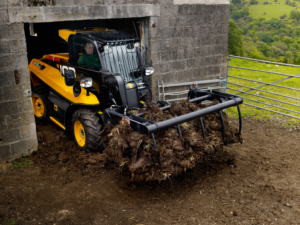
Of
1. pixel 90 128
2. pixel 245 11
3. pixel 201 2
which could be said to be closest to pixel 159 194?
pixel 90 128

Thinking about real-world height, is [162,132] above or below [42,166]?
above

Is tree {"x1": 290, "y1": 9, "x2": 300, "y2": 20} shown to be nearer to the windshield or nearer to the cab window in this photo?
the windshield

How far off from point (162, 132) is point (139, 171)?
2.45 ft

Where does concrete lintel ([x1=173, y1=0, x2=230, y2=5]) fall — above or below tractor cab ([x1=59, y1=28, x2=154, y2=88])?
above

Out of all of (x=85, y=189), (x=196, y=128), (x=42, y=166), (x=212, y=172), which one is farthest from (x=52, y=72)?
(x=212, y=172)

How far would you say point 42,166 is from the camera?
5.86 metres

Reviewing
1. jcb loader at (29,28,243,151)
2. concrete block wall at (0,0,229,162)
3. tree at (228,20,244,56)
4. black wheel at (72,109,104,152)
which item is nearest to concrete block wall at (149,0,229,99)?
concrete block wall at (0,0,229,162)

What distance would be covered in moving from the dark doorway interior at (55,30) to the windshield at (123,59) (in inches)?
69.7

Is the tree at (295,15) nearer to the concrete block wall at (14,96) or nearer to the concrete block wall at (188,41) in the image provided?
the concrete block wall at (188,41)

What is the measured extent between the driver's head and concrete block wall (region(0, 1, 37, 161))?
1.18m

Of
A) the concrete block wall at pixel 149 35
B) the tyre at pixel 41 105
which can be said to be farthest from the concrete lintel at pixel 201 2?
the tyre at pixel 41 105

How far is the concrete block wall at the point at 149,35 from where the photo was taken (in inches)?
221

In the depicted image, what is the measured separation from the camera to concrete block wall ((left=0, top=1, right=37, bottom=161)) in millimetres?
5523

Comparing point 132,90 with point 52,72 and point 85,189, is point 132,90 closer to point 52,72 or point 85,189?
point 85,189
